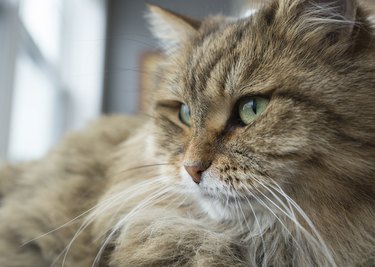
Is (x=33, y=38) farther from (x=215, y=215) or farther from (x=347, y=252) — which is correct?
(x=347, y=252)

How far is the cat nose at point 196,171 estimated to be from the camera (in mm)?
969

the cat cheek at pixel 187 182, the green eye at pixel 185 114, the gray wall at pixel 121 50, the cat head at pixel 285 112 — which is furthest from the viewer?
the gray wall at pixel 121 50

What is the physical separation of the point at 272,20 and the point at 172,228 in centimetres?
53

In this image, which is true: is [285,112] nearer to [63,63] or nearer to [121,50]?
[63,63]

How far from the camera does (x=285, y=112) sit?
934 millimetres

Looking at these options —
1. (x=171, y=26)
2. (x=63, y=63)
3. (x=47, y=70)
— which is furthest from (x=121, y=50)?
(x=171, y=26)

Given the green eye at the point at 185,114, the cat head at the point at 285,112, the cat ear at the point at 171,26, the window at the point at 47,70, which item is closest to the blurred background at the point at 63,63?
the window at the point at 47,70

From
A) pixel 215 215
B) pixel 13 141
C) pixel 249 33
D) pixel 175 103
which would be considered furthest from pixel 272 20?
pixel 13 141

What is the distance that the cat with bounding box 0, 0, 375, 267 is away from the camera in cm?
92

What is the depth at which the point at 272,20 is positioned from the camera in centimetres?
106

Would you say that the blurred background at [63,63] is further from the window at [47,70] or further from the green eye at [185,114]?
the green eye at [185,114]

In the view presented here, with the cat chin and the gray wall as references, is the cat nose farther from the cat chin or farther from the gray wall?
the gray wall

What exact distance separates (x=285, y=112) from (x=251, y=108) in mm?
Result: 82

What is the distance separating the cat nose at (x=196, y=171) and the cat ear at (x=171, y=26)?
457 millimetres
